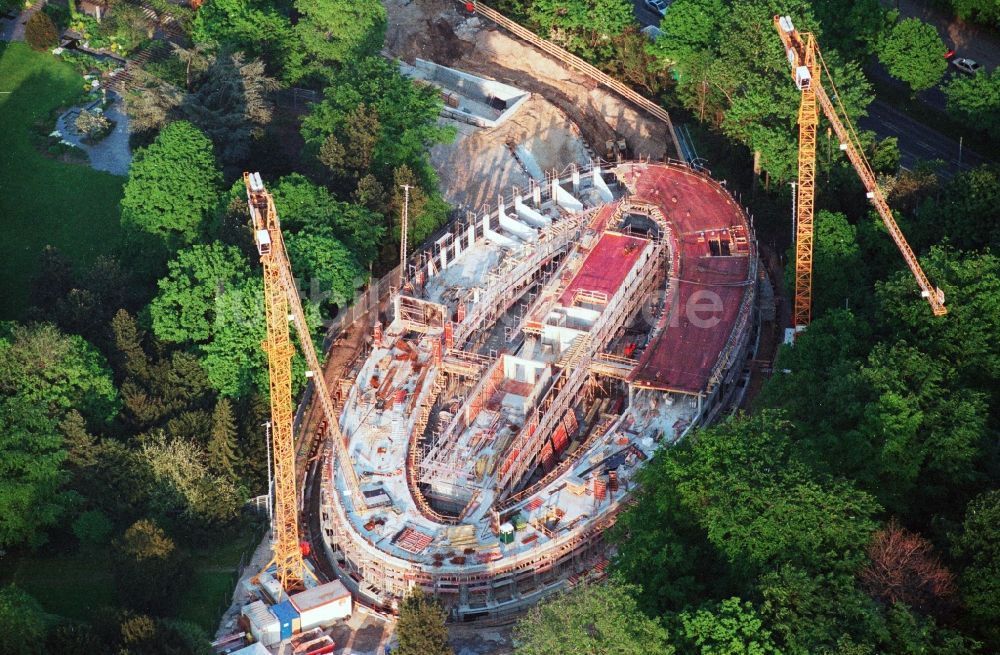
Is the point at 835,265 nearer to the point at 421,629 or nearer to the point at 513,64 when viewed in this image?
the point at 421,629

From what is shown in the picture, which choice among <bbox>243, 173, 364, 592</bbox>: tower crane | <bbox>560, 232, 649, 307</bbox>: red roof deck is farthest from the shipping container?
<bbox>560, 232, 649, 307</bbox>: red roof deck

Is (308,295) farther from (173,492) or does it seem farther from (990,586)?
(990,586)

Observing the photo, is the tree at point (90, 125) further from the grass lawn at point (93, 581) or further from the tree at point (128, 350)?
the grass lawn at point (93, 581)

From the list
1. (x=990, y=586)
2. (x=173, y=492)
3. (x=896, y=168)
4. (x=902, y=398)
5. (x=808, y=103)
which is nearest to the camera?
(x=990, y=586)

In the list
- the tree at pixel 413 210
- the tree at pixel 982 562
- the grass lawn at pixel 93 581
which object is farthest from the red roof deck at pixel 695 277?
the grass lawn at pixel 93 581

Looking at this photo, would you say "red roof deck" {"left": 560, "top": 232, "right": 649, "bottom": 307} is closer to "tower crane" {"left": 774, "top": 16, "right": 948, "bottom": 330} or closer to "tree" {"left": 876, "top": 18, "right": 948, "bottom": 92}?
"tower crane" {"left": 774, "top": 16, "right": 948, "bottom": 330}

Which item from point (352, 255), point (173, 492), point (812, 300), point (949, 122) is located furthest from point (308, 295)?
point (949, 122)

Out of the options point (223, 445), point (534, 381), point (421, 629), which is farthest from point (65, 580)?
point (534, 381)
